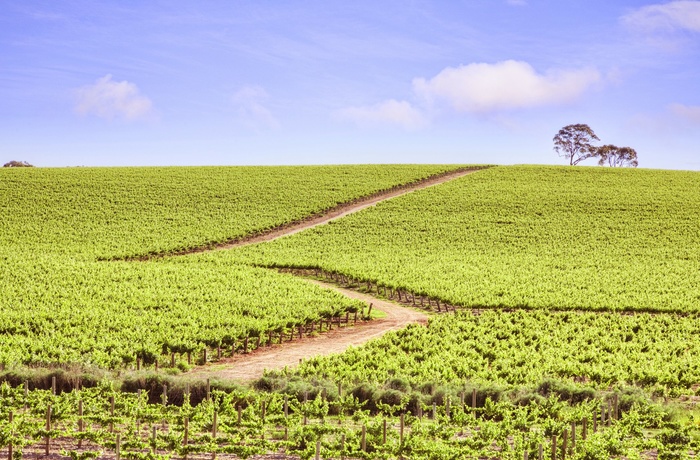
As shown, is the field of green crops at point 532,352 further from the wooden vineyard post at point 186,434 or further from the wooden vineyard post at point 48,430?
the wooden vineyard post at point 48,430

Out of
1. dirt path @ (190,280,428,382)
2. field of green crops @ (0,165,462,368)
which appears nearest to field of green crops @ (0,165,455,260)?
field of green crops @ (0,165,462,368)

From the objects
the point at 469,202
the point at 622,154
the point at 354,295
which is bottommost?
the point at 354,295

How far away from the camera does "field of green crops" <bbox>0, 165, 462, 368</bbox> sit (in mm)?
24828

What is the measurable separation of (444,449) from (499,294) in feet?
77.3

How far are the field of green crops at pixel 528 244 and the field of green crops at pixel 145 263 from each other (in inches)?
258

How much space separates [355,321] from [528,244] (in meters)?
25.8

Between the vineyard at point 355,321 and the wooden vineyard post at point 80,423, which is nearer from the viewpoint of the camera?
the wooden vineyard post at point 80,423

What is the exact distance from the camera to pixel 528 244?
52.1 metres

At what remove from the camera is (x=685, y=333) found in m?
27.6

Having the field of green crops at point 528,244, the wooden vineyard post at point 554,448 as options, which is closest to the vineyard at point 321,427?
the wooden vineyard post at point 554,448

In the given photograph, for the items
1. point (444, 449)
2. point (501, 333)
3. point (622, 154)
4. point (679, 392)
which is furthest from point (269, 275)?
point (622, 154)

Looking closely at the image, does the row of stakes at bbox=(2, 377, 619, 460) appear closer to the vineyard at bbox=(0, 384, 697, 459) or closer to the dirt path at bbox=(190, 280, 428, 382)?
the vineyard at bbox=(0, 384, 697, 459)

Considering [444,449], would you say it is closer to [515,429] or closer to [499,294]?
[515,429]

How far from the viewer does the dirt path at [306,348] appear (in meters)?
22.4
